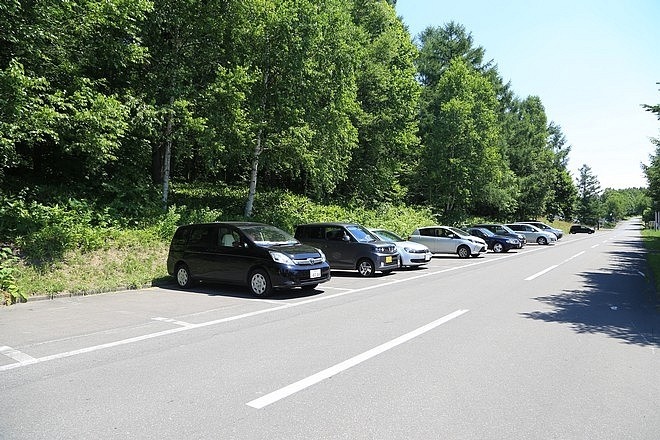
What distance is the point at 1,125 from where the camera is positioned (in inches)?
424

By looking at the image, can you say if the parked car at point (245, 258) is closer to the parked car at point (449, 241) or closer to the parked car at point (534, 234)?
the parked car at point (449, 241)

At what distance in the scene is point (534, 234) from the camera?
1465 inches

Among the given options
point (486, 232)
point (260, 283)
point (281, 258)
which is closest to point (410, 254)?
point (281, 258)

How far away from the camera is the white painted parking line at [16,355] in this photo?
581 cm

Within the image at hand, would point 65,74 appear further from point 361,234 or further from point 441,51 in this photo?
point 441,51

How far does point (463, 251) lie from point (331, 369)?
19.5 metres

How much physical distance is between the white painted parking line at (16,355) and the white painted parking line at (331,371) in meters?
3.43

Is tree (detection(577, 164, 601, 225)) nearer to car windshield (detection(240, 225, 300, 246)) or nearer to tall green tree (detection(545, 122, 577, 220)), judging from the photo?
tall green tree (detection(545, 122, 577, 220))

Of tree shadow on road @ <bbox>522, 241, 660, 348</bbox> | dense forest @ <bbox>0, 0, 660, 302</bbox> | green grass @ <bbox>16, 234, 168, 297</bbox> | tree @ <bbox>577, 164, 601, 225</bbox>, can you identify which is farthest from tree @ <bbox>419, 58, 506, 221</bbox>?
tree @ <bbox>577, 164, 601, 225</bbox>

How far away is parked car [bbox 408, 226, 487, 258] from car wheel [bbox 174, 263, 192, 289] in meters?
15.1

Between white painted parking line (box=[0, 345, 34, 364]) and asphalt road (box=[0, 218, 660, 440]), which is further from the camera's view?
white painted parking line (box=[0, 345, 34, 364])

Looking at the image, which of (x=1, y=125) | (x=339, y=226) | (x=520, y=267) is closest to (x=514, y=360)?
(x=339, y=226)

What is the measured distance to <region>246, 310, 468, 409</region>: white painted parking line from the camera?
14.5 feet

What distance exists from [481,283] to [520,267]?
226 inches
